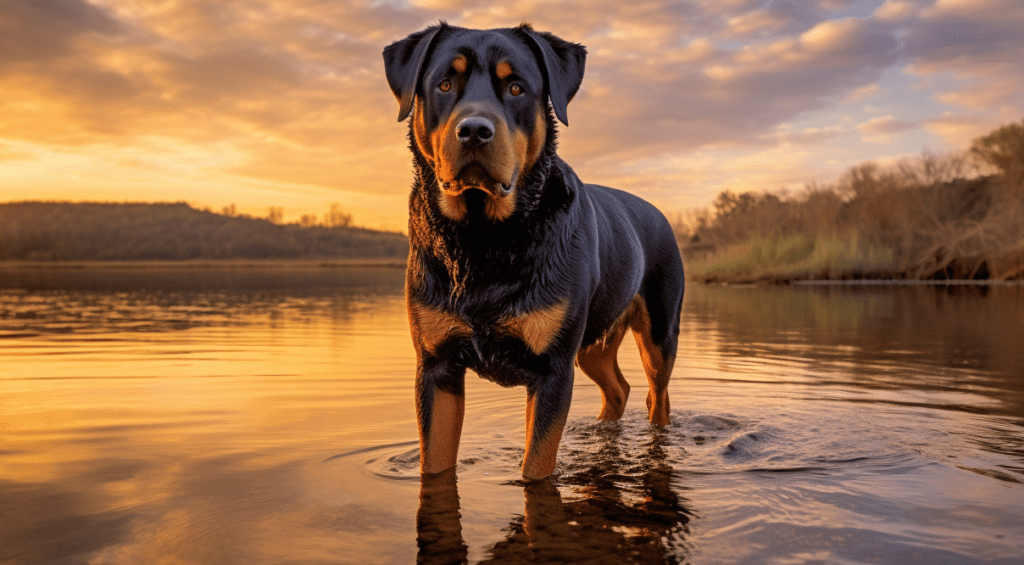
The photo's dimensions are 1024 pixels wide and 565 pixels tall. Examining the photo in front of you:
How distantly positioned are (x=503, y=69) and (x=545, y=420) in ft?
5.64

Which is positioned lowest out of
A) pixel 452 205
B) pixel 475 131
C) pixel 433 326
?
pixel 433 326

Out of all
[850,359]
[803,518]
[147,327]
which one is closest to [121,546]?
[803,518]

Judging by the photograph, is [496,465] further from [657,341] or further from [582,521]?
[657,341]

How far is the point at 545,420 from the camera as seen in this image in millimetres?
4141

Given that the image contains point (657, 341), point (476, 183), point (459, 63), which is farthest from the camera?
point (657, 341)

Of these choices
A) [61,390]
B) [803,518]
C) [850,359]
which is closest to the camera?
[803,518]

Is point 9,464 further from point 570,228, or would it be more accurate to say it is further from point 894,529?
point 894,529

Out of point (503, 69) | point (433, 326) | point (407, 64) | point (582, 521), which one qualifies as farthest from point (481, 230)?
point (582, 521)

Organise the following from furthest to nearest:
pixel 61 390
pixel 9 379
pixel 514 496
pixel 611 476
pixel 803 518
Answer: pixel 9 379, pixel 61 390, pixel 611 476, pixel 514 496, pixel 803 518

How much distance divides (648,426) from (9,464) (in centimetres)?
407

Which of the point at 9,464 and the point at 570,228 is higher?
the point at 570,228

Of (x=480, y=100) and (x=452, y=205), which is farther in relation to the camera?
(x=452, y=205)

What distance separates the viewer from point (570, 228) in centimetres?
425

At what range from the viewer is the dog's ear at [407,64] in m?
4.02
